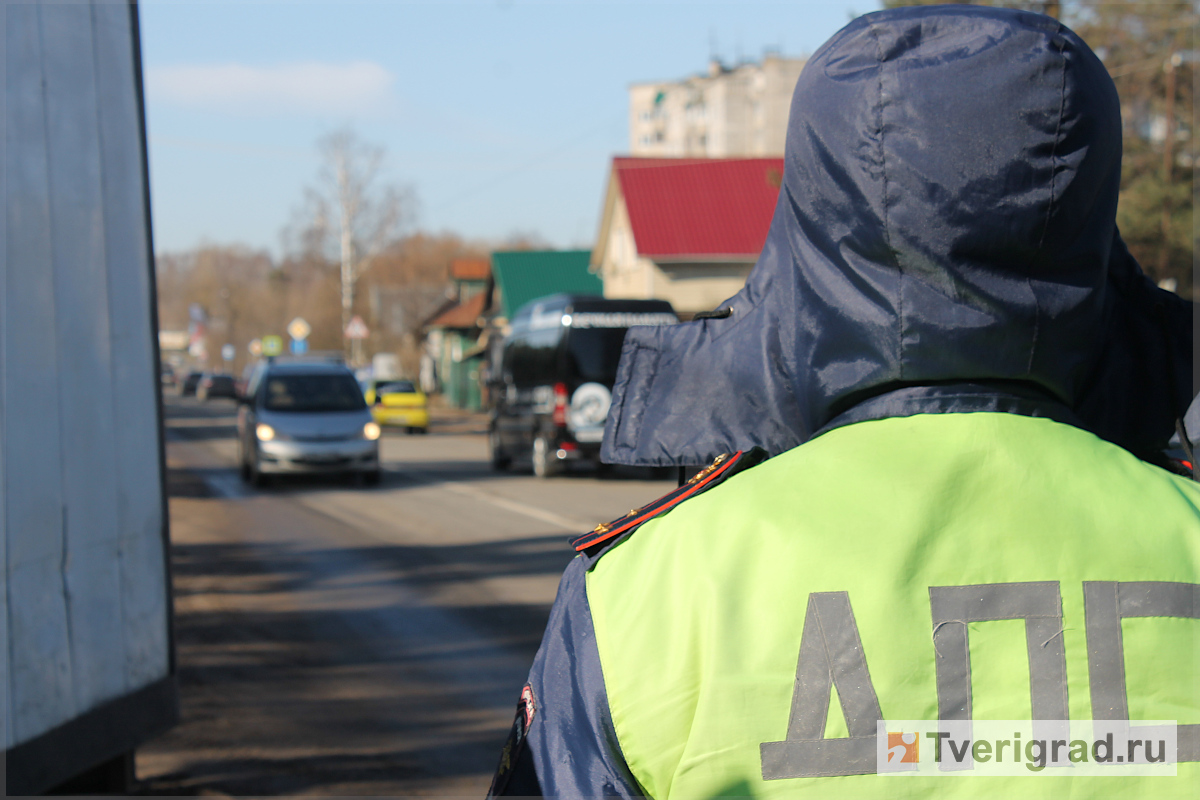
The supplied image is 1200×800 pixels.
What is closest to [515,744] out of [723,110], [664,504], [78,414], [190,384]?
[664,504]

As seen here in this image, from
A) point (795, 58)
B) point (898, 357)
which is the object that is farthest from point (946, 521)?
point (795, 58)

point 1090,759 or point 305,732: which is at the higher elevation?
point 1090,759

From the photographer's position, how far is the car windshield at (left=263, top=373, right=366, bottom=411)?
629 inches

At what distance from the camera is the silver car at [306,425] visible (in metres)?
15.1

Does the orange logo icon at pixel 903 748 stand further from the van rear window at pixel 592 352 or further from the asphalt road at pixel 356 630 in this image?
the van rear window at pixel 592 352

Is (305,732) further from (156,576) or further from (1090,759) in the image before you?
(1090,759)

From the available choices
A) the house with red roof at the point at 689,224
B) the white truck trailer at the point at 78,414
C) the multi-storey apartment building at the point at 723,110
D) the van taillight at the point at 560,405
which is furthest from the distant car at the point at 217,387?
the white truck trailer at the point at 78,414

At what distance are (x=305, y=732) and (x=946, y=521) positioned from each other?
450cm

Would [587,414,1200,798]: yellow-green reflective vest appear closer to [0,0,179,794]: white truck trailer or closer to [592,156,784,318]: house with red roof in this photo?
[0,0,179,794]: white truck trailer

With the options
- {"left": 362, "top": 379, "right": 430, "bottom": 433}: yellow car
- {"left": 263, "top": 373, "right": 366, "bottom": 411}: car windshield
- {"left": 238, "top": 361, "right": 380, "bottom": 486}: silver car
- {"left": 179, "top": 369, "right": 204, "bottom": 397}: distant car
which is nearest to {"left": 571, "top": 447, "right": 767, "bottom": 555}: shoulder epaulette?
{"left": 238, "top": 361, "right": 380, "bottom": 486}: silver car

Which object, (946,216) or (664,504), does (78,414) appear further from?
(946,216)

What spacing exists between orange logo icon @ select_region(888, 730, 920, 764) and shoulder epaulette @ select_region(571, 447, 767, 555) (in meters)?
0.31

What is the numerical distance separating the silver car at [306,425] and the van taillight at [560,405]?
9.06ft

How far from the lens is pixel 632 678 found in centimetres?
104
